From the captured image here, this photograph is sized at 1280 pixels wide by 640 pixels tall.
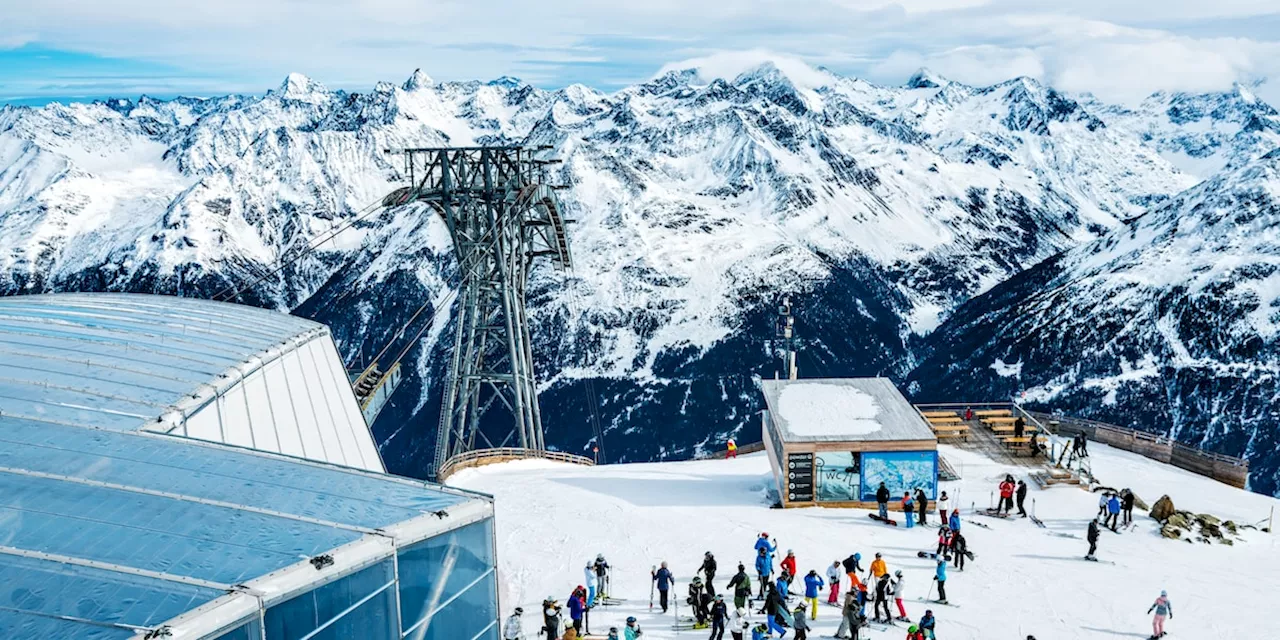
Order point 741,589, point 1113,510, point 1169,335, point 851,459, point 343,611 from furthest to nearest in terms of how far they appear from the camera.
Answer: point 1169,335 < point 851,459 < point 1113,510 < point 741,589 < point 343,611

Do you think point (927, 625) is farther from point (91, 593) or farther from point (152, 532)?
point (91, 593)

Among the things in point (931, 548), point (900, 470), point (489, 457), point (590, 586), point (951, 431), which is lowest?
point (489, 457)

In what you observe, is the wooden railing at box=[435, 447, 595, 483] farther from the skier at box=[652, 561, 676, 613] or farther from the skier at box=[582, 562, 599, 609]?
the skier at box=[652, 561, 676, 613]

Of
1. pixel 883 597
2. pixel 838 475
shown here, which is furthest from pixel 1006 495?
pixel 883 597

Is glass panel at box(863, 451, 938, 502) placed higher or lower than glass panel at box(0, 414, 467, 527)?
lower

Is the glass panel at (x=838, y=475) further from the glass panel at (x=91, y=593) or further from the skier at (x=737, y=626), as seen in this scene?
the glass panel at (x=91, y=593)

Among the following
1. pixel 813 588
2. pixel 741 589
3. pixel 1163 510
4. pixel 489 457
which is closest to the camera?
pixel 741 589

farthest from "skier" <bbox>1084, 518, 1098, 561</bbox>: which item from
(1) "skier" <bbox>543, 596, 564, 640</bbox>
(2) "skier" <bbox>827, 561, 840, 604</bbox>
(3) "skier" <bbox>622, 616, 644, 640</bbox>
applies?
(1) "skier" <bbox>543, 596, 564, 640</bbox>
